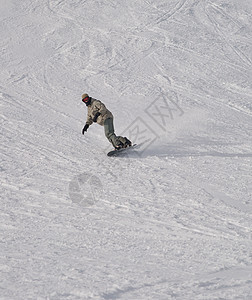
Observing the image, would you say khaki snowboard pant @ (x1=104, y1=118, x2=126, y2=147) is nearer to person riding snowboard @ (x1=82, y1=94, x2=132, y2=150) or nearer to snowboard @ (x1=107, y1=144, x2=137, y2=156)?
person riding snowboard @ (x1=82, y1=94, x2=132, y2=150)

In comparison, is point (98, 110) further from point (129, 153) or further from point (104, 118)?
point (129, 153)

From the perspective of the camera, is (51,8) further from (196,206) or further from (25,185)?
(196,206)

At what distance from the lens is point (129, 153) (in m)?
10.1

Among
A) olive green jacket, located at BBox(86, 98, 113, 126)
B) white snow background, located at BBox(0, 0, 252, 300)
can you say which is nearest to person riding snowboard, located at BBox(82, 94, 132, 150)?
olive green jacket, located at BBox(86, 98, 113, 126)

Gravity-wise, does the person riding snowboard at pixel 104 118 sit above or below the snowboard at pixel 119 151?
above

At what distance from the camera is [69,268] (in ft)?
18.7

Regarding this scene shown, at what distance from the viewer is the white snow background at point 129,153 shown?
5.70 m

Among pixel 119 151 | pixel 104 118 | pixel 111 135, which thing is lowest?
pixel 119 151

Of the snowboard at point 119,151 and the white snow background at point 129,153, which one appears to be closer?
the white snow background at point 129,153

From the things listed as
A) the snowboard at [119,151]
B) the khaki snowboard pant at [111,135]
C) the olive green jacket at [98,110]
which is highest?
the olive green jacket at [98,110]

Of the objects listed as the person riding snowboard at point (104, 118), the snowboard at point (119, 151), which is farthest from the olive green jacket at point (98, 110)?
the snowboard at point (119, 151)

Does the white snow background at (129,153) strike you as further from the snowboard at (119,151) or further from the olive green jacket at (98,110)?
the olive green jacket at (98,110)

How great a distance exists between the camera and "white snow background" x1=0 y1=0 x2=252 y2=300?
570cm

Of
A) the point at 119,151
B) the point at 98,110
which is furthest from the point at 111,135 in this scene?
the point at 98,110
